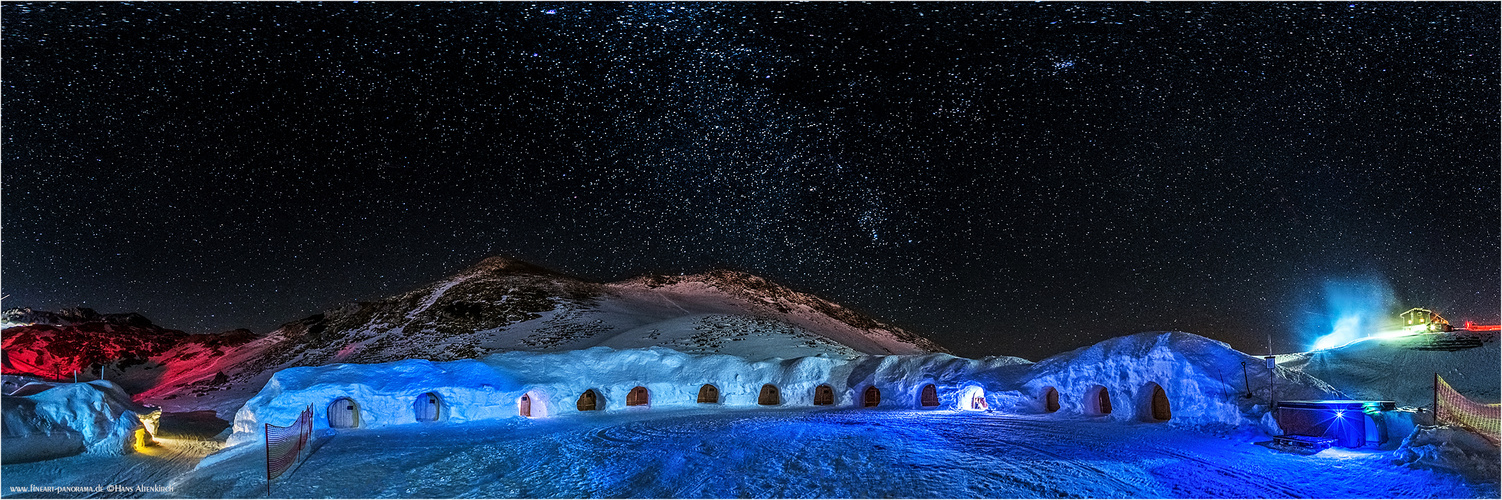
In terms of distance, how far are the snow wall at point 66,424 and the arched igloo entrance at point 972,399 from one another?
27837 millimetres

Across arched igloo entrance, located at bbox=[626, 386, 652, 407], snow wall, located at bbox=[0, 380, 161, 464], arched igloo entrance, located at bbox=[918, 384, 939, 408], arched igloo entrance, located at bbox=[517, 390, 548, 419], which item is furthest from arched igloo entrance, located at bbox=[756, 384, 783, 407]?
snow wall, located at bbox=[0, 380, 161, 464]

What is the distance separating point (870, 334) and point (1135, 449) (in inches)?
2619

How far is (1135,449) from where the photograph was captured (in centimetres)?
1647

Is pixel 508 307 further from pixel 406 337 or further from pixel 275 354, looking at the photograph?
pixel 275 354

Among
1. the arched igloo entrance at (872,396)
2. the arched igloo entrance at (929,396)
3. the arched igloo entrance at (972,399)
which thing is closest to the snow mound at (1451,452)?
the arched igloo entrance at (972,399)

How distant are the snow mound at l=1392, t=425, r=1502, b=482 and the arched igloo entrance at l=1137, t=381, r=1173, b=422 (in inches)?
328

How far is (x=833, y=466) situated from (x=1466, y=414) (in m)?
12.1

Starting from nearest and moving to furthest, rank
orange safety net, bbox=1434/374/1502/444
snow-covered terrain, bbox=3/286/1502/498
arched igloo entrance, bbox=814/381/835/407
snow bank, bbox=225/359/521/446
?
orange safety net, bbox=1434/374/1502/444, snow-covered terrain, bbox=3/286/1502/498, snow bank, bbox=225/359/521/446, arched igloo entrance, bbox=814/381/835/407

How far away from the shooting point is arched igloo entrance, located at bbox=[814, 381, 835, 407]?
117ft

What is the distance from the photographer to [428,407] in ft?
90.7

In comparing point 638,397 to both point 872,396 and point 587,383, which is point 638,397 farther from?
point 872,396

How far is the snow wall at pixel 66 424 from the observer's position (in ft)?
60.6

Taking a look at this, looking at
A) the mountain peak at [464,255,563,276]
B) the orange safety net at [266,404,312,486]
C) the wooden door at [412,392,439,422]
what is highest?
the mountain peak at [464,255,563,276]

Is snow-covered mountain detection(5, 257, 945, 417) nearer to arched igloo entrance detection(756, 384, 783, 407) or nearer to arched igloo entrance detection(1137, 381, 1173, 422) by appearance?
arched igloo entrance detection(756, 384, 783, 407)
